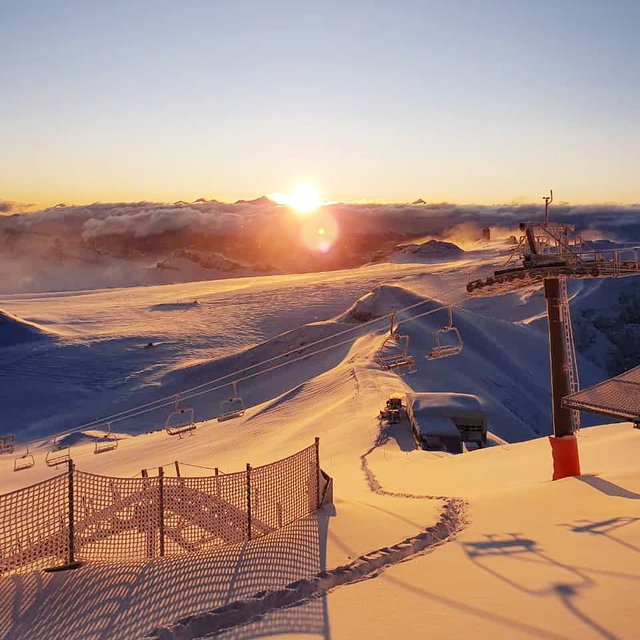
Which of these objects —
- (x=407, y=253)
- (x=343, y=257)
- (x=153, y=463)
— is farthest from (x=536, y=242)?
(x=343, y=257)

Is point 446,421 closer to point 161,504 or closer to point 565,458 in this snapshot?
point 565,458

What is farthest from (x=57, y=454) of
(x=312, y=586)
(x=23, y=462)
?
(x=312, y=586)

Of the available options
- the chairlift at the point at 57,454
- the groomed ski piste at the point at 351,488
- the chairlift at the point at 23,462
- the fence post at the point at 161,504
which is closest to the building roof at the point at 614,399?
the groomed ski piste at the point at 351,488

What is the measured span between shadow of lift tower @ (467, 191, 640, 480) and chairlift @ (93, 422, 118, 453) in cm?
1821

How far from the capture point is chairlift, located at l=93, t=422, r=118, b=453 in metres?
28.2

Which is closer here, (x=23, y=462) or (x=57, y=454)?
(x=23, y=462)

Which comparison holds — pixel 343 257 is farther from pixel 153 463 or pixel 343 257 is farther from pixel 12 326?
pixel 153 463

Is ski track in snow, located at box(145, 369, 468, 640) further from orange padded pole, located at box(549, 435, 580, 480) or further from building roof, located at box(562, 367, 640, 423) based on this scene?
orange padded pole, located at box(549, 435, 580, 480)

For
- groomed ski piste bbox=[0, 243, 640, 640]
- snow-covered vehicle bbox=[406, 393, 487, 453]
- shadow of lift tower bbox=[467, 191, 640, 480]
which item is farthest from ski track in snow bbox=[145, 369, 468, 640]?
snow-covered vehicle bbox=[406, 393, 487, 453]

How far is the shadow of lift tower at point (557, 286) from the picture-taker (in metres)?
14.5

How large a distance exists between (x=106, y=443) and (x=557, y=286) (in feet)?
71.0

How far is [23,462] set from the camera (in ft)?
93.5

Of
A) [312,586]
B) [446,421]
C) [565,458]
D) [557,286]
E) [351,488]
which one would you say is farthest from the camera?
[446,421]

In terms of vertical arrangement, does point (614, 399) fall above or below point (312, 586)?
above
